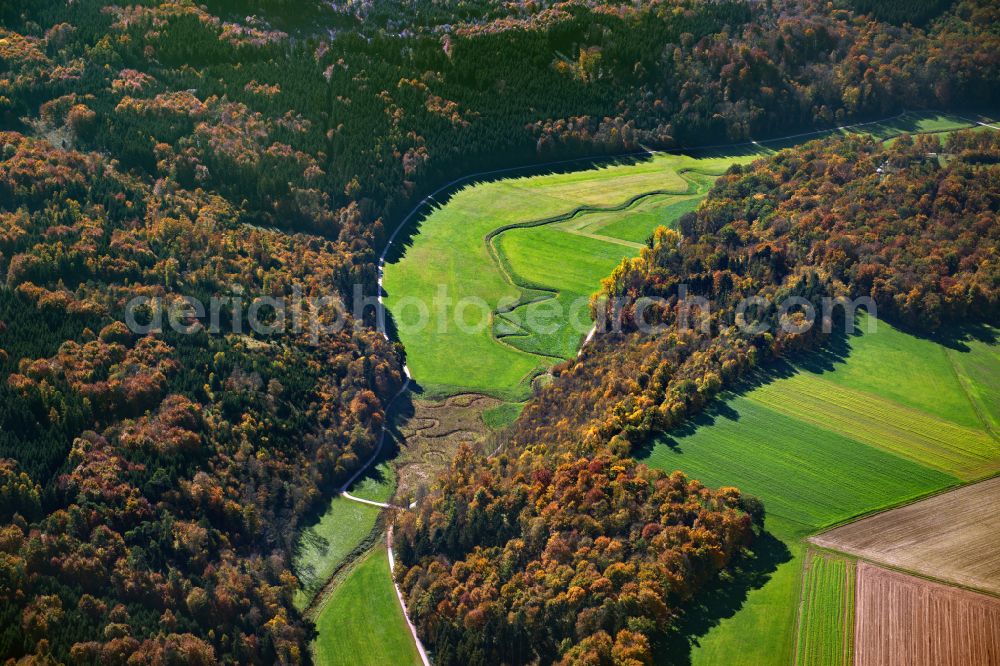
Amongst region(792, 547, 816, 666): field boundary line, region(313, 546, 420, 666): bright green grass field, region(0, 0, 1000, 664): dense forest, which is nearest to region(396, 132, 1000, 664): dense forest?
region(0, 0, 1000, 664): dense forest

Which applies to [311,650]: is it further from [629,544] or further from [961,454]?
[961,454]

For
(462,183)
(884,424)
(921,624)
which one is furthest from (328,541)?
(462,183)

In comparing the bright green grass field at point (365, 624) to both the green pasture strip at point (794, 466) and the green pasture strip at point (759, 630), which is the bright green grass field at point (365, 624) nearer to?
the green pasture strip at point (759, 630)

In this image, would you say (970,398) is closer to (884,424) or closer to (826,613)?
(884,424)

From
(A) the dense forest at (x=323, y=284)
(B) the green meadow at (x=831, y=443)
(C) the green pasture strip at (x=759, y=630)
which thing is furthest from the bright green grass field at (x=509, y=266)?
(C) the green pasture strip at (x=759, y=630)

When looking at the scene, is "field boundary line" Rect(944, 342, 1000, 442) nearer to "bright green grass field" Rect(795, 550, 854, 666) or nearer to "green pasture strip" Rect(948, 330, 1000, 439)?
"green pasture strip" Rect(948, 330, 1000, 439)

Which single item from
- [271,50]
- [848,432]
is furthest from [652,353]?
[271,50]
